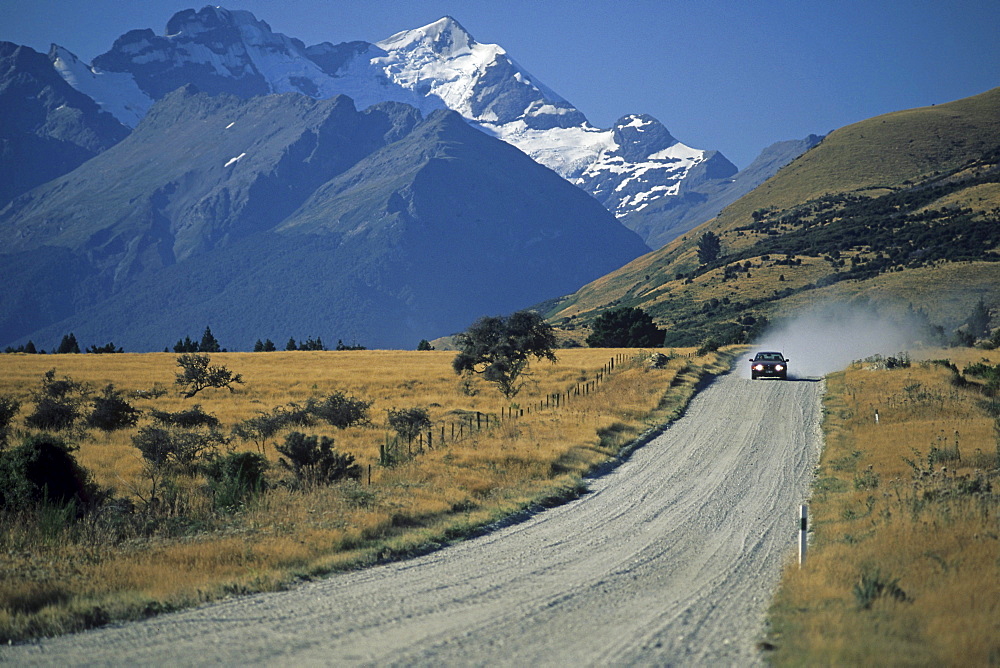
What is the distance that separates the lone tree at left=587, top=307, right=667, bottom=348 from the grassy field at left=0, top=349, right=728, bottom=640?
155 feet

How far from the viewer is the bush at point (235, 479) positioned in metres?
15.1

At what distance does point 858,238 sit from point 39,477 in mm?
112815

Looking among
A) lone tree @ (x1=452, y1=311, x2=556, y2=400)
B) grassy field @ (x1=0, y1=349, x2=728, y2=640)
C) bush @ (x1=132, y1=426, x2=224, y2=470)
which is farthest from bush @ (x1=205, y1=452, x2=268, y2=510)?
lone tree @ (x1=452, y1=311, x2=556, y2=400)

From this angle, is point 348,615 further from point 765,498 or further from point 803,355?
point 803,355

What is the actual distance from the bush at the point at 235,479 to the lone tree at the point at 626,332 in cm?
6817

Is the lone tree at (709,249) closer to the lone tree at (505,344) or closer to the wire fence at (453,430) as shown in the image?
the wire fence at (453,430)

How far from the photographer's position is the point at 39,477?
14.3 metres

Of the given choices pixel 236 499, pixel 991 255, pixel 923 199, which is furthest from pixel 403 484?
pixel 923 199

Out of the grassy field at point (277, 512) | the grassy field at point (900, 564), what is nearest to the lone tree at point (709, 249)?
the grassy field at point (277, 512)

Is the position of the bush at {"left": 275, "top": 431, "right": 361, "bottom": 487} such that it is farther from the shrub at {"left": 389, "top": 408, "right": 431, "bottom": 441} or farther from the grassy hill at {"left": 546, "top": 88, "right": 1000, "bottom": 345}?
the grassy hill at {"left": 546, "top": 88, "right": 1000, "bottom": 345}

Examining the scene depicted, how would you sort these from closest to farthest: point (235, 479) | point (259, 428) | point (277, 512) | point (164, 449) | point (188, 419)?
point (277, 512), point (235, 479), point (164, 449), point (259, 428), point (188, 419)

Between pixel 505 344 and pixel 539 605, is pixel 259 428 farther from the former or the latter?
pixel 539 605

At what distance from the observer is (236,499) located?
15273 millimetres

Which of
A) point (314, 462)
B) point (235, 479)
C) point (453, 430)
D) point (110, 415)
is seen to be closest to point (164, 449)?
point (314, 462)
